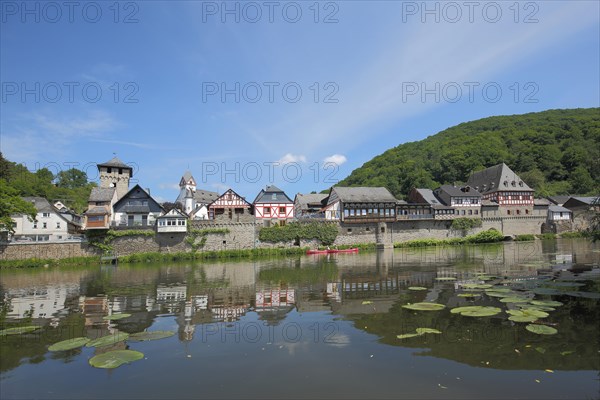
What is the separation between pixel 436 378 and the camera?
5.73m

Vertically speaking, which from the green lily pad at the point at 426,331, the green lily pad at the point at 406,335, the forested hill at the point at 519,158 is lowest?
the green lily pad at the point at 406,335

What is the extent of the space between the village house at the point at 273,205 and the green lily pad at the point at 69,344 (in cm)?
3670

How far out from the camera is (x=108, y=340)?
27.3 ft

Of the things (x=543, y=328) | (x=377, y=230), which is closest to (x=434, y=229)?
(x=377, y=230)

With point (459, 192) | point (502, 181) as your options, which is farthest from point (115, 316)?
point (502, 181)

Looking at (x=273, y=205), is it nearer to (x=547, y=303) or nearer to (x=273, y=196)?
(x=273, y=196)

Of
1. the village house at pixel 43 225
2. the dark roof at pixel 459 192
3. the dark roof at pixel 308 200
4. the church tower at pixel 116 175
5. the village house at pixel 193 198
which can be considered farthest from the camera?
the dark roof at pixel 308 200

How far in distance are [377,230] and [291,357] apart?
1662 inches

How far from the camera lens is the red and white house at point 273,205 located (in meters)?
45.6

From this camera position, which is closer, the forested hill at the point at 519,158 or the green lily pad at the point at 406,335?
the green lily pad at the point at 406,335

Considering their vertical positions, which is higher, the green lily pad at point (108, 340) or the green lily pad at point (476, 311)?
the green lily pad at point (476, 311)

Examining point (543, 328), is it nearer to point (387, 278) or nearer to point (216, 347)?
point (216, 347)

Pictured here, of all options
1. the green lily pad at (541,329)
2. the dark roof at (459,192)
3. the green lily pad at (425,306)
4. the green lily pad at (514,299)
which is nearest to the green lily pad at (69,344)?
the green lily pad at (425,306)

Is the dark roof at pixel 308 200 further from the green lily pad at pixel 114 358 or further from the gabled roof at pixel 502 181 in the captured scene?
the green lily pad at pixel 114 358
